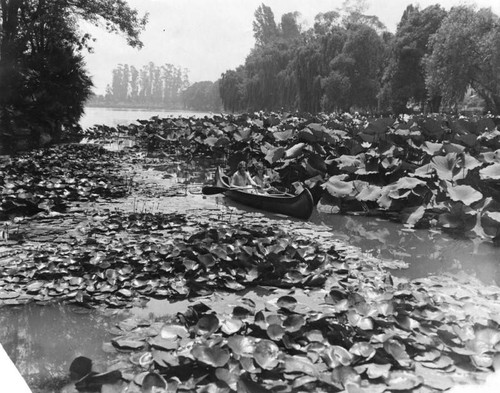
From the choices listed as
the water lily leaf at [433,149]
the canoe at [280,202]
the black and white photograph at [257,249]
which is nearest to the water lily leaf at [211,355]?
the black and white photograph at [257,249]

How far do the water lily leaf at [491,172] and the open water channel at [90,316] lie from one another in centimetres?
83

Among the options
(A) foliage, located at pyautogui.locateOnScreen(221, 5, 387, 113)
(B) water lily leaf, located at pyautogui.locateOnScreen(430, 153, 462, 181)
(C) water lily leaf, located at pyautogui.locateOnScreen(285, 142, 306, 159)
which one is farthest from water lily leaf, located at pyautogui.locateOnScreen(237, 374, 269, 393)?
(C) water lily leaf, located at pyautogui.locateOnScreen(285, 142, 306, 159)

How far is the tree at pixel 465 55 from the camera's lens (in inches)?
728

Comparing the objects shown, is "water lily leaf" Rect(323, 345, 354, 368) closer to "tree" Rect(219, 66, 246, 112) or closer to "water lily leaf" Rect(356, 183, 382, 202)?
"water lily leaf" Rect(356, 183, 382, 202)

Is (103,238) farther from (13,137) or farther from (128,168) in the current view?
(13,137)

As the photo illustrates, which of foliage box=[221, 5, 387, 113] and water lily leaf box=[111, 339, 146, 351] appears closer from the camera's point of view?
water lily leaf box=[111, 339, 146, 351]

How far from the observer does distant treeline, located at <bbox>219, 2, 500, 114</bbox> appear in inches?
293

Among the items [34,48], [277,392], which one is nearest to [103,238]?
[277,392]

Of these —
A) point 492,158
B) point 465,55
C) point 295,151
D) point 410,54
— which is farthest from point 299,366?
point 410,54

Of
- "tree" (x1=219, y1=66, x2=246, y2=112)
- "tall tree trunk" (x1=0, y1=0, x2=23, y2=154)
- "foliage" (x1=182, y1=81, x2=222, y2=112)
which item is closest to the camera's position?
"tree" (x1=219, y1=66, x2=246, y2=112)

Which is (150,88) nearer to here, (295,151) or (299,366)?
(295,151)

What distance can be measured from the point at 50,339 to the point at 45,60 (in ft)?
43.7

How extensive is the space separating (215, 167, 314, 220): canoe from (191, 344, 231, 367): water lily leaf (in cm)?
375

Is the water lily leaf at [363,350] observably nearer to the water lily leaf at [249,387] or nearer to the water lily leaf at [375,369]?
the water lily leaf at [375,369]
